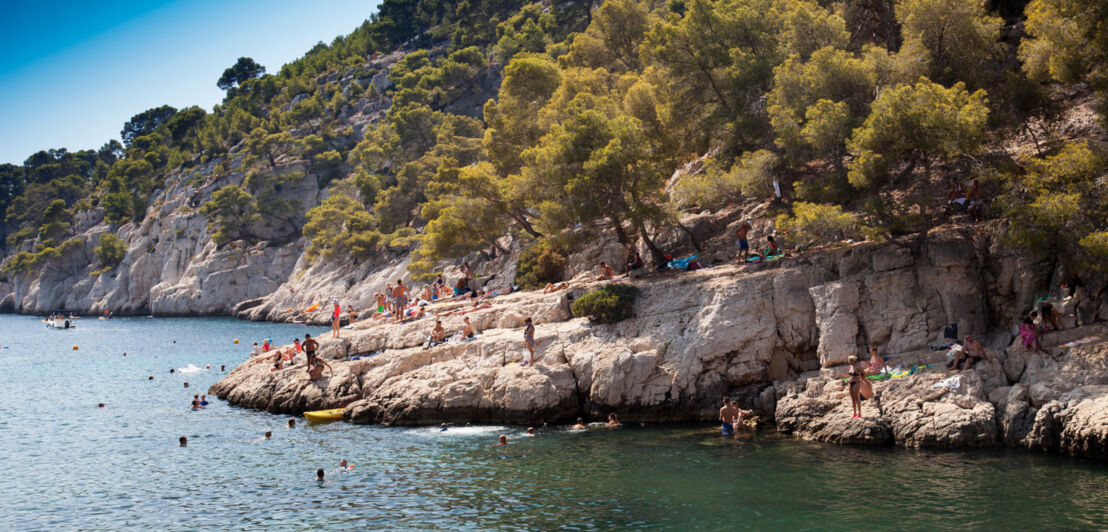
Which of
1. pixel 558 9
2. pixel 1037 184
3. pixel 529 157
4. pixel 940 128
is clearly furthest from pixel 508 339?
pixel 558 9

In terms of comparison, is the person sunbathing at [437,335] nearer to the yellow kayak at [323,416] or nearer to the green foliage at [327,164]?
the yellow kayak at [323,416]

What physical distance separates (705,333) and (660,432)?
4123 mm

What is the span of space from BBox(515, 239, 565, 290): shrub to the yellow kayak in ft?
44.2

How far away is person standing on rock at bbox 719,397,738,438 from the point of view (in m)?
23.2

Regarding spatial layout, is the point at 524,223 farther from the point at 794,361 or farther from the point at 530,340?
the point at 794,361

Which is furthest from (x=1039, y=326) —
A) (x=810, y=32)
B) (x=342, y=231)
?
(x=342, y=231)

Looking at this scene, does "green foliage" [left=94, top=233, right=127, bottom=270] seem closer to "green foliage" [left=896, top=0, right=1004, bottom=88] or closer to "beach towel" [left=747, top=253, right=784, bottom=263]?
"beach towel" [left=747, top=253, right=784, bottom=263]

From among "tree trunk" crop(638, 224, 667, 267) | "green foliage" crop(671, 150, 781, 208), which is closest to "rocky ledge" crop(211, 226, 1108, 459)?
"tree trunk" crop(638, 224, 667, 267)

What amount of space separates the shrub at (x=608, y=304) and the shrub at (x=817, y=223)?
6.41 meters

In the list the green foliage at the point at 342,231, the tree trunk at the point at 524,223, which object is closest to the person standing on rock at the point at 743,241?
the tree trunk at the point at 524,223

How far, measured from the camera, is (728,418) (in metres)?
23.5

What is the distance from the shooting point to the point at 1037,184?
22547mm

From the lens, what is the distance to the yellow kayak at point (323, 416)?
28.7 meters

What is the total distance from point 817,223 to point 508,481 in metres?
14.3
